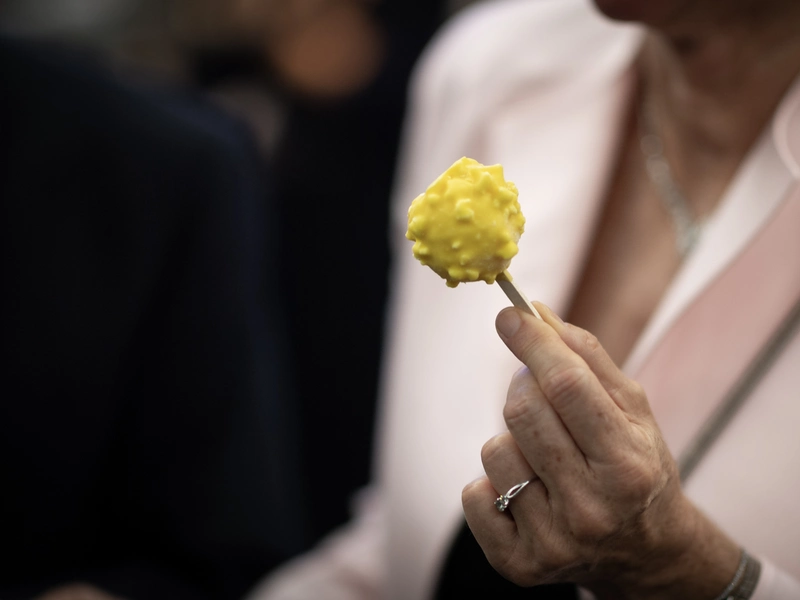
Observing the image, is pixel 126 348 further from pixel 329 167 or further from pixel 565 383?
pixel 329 167

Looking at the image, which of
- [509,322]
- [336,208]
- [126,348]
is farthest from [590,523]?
[336,208]

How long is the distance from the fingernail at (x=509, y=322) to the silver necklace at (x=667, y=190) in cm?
39

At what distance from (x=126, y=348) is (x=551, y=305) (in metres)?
0.54

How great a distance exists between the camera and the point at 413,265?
0.96 meters

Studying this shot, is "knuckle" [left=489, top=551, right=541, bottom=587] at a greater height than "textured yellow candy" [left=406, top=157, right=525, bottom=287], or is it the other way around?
"textured yellow candy" [left=406, top=157, right=525, bottom=287]

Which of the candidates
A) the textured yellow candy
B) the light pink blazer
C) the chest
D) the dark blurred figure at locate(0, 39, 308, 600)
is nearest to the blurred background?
the light pink blazer

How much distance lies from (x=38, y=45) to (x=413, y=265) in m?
0.57

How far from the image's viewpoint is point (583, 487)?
446mm

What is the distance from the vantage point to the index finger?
424 millimetres

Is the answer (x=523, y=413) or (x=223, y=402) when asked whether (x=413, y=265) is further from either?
(x=523, y=413)

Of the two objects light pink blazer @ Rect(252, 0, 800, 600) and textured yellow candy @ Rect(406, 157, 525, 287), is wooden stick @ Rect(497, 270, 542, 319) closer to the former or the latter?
textured yellow candy @ Rect(406, 157, 525, 287)

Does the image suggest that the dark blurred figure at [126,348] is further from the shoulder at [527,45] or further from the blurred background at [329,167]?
the blurred background at [329,167]

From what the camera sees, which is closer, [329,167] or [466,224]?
[466,224]

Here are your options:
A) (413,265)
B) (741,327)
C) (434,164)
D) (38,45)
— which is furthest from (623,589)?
(38,45)
